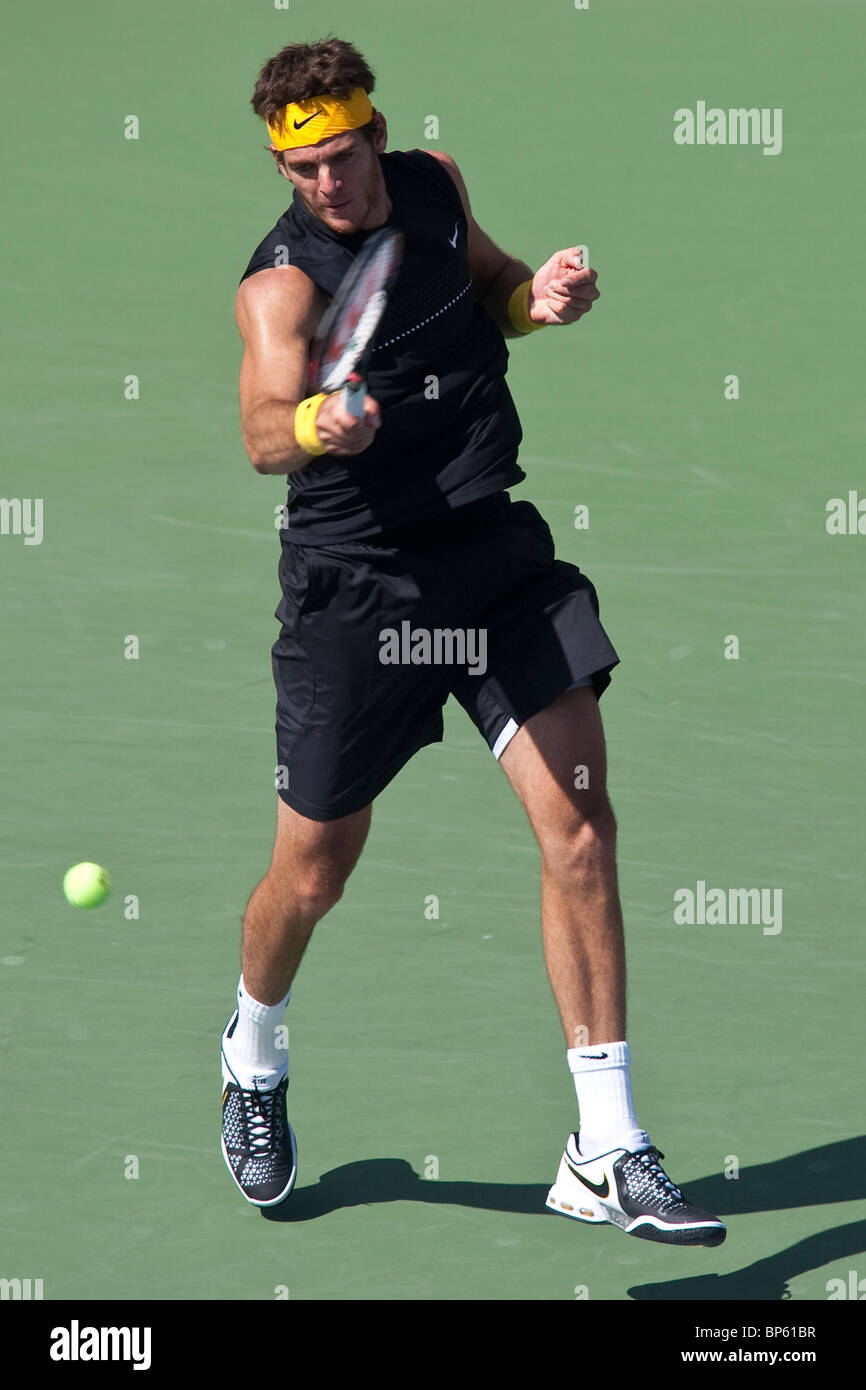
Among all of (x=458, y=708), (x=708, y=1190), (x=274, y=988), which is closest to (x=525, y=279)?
(x=274, y=988)

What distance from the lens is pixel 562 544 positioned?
328 inches

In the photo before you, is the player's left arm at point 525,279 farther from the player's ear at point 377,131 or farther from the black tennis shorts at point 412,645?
the black tennis shorts at point 412,645

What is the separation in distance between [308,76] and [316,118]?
0.10 meters

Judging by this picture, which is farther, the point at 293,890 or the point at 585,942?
the point at 293,890

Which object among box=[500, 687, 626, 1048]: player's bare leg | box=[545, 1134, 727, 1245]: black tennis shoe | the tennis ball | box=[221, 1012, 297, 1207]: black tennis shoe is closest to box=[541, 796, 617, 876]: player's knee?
box=[500, 687, 626, 1048]: player's bare leg

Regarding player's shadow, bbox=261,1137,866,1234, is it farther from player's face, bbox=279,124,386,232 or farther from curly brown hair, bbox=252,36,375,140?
curly brown hair, bbox=252,36,375,140

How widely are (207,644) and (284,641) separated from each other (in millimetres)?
2638

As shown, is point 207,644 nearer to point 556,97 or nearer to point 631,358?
point 631,358

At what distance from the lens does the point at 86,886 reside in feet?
20.4

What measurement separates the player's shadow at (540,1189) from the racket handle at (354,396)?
1.86m

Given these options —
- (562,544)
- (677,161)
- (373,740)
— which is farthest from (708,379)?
(373,740)

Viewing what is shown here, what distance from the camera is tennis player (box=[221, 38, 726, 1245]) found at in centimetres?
490

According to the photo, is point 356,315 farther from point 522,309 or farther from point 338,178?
point 522,309

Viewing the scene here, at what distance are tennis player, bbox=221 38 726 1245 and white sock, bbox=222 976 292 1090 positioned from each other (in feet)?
0.31
